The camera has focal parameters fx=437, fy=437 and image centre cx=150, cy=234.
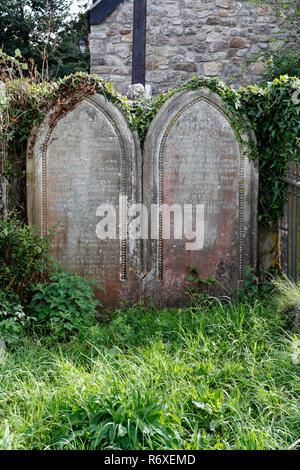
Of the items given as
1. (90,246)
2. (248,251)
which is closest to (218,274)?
(248,251)

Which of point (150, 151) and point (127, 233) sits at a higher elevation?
point (150, 151)

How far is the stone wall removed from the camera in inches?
279

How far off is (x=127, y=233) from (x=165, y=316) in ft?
2.96

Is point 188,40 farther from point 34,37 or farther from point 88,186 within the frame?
point 34,37

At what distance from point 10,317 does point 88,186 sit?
1.36m

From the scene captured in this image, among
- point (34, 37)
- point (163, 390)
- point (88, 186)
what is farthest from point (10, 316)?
point (34, 37)

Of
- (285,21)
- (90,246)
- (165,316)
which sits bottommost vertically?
(165,316)

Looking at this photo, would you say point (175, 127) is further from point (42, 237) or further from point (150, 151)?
point (42, 237)

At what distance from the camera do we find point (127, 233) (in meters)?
4.08

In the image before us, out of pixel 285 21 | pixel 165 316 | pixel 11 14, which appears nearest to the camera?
pixel 165 316

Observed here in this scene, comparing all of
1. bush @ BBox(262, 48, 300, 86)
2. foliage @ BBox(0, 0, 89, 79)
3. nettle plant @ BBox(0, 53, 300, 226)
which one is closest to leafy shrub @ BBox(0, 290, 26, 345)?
nettle plant @ BBox(0, 53, 300, 226)

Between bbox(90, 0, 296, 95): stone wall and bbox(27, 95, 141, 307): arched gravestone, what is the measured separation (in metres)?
3.39

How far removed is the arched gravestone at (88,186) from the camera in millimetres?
4012

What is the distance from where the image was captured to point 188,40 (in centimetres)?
715
